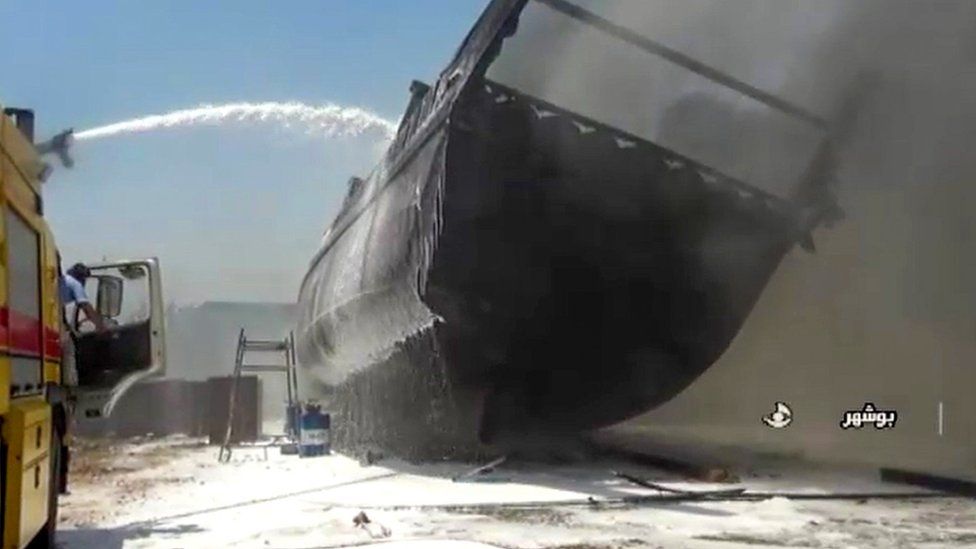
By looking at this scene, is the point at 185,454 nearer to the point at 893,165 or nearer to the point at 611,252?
the point at 611,252

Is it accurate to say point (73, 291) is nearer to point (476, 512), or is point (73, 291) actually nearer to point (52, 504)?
point (52, 504)

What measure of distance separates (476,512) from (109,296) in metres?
3.87

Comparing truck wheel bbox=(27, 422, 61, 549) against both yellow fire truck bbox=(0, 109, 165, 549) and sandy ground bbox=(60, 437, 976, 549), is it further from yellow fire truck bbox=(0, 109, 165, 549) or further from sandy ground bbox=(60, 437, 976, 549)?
sandy ground bbox=(60, 437, 976, 549)

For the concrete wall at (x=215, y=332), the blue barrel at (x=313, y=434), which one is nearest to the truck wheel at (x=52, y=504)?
the blue barrel at (x=313, y=434)

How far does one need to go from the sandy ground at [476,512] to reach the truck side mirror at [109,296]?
1885 millimetres

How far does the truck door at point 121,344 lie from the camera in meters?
9.86

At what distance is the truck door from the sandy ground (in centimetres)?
130

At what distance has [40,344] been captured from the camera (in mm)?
7234

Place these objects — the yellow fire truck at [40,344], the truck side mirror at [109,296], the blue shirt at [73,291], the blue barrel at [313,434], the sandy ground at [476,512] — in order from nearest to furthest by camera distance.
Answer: the yellow fire truck at [40,344] < the sandy ground at [476,512] < the truck side mirror at [109,296] < the blue shirt at [73,291] < the blue barrel at [313,434]

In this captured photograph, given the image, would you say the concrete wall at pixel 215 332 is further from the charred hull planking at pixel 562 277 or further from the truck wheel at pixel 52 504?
the truck wheel at pixel 52 504

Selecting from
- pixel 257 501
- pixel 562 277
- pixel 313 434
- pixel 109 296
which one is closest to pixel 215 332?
pixel 313 434

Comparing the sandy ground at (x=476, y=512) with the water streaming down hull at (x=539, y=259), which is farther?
the water streaming down hull at (x=539, y=259)

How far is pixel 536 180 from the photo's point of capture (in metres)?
13.8

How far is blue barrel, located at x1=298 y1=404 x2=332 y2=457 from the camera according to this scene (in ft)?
59.3
